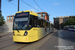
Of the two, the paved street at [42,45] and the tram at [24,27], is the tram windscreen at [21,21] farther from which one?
the paved street at [42,45]

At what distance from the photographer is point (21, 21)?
Result: 25.3ft

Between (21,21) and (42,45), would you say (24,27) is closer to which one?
(21,21)

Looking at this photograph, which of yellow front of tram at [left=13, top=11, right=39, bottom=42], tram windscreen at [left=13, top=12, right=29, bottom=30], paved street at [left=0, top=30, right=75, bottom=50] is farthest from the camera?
tram windscreen at [left=13, top=12, right=29, bottom=30]

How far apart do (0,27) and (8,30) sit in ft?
12.5

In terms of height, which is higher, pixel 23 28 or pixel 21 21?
pixel 21 21

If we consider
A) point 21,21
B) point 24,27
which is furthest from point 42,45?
point 21,21

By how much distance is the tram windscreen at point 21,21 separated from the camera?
7.57 m

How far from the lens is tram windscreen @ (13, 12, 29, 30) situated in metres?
7.57

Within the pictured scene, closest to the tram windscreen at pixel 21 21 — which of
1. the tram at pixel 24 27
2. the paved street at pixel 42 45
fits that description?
the tram at pixel 24 27

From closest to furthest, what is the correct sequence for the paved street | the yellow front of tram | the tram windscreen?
the paved street → the yellow front of tram → the tram windscreen

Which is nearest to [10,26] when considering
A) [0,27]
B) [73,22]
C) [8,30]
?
[8,30]

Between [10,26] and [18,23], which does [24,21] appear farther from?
[10,26]

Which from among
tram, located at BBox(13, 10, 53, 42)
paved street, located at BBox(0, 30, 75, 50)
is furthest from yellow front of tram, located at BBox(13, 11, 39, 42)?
paved street, located at BBox(0, 30, 75, 50)

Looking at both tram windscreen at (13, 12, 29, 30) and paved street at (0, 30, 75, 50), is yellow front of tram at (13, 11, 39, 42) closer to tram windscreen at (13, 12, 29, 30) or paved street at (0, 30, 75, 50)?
tram windscreen at (13, 12, 29, 30)
